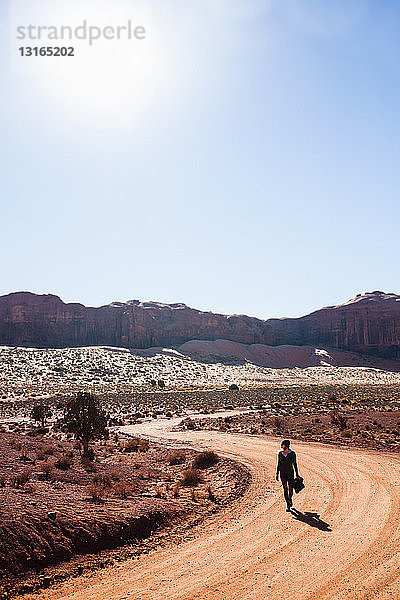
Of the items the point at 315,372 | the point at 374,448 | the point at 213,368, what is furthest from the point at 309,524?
the point at 315,372

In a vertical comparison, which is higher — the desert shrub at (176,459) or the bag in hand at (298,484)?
the bag in hand at (298,484)

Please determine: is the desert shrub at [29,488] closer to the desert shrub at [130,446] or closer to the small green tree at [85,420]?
the small green tree at [85,420]

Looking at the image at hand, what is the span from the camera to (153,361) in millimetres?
97062

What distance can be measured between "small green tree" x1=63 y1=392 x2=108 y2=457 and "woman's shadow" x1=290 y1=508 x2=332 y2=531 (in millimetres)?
12071

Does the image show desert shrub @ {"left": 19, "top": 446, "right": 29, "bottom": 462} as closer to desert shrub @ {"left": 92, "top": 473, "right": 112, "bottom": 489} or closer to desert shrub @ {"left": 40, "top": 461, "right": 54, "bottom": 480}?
desert shrub @ {"left": 40, "top": 461, "right": 54, "bottom": 480}

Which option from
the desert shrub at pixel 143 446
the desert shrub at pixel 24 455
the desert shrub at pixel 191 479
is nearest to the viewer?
the desert shrub at pixel 191 479

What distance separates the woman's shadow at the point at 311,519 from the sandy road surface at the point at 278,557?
23mm

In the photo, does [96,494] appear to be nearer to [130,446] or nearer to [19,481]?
[19,481]

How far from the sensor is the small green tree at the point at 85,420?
2044cm

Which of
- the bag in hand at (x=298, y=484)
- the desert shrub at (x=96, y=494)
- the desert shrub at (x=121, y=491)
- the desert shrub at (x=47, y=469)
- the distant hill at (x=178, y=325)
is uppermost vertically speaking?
the distant hill at (x=178, y=325)

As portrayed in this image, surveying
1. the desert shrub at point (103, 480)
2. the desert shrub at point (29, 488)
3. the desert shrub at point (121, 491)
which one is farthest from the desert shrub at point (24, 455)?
the desert shrub at point (121, 491)

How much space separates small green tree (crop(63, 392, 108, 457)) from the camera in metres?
20.4

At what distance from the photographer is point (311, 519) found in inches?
369

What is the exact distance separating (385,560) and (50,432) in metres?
24.4
